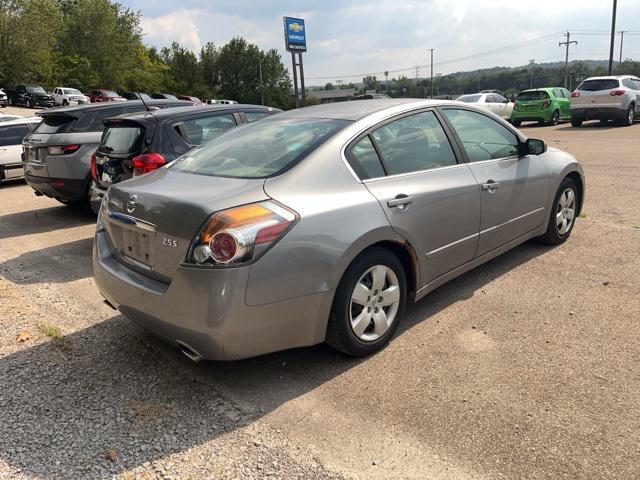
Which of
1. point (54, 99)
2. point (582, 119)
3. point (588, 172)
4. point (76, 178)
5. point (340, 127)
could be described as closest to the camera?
point (340, 127)

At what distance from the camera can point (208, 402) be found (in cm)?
294

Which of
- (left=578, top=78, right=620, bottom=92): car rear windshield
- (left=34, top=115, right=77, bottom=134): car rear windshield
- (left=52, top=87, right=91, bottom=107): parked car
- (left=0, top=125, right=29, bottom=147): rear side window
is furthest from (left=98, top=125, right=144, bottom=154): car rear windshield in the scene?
(left=52, top=87, right=91, bottom=107): parked car

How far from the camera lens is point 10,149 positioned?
36.3 feet

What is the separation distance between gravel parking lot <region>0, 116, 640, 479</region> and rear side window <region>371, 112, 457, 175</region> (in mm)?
1121

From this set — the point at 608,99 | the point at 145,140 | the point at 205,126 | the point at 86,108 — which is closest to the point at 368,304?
the point at 145,140

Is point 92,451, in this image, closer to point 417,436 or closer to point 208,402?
point 208,402

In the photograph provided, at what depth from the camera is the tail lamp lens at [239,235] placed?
8.70 feet

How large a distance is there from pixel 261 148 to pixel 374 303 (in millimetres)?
1299

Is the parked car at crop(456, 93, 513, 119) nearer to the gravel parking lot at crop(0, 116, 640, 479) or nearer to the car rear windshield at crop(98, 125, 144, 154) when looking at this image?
the car rear windshield at crop(98, 125, 144, 154)

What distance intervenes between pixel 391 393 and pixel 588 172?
8.42 meters

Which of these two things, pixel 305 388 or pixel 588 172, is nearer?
pixel 305 388

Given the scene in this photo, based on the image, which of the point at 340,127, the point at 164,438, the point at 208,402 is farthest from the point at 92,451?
the point at 340,127

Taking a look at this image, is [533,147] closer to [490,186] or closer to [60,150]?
[490,186]

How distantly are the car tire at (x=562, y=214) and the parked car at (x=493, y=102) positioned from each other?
16282 millimetres
